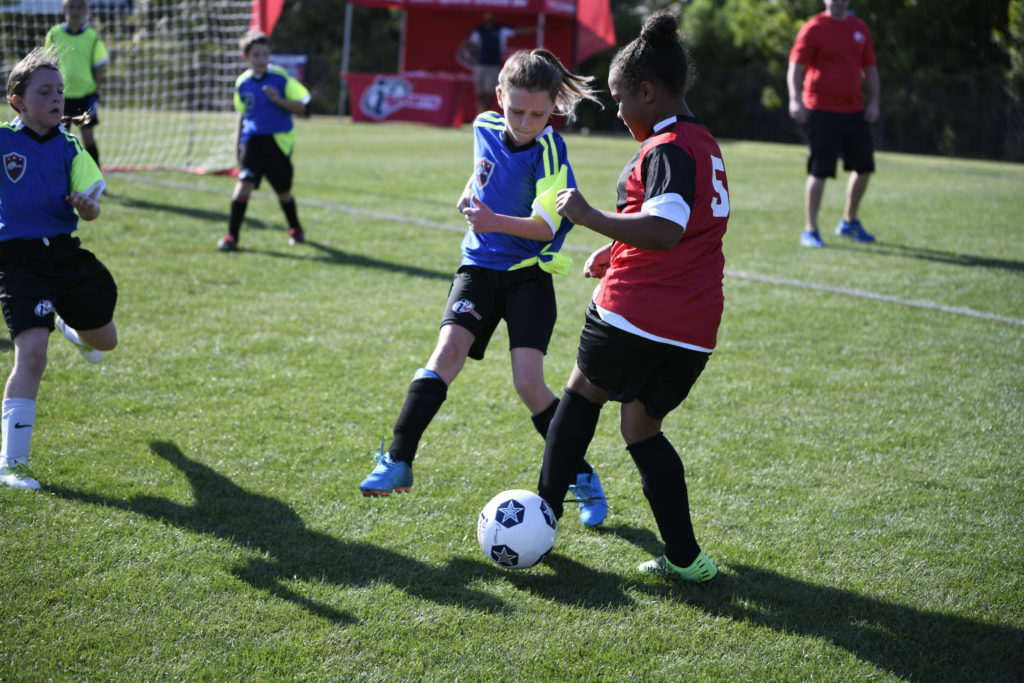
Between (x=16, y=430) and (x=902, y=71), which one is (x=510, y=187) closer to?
(x=16, y=430)

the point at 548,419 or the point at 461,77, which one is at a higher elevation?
the point at 461,77

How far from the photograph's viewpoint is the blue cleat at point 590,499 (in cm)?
341

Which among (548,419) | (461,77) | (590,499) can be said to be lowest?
(590,499)

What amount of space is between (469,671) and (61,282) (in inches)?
95.3

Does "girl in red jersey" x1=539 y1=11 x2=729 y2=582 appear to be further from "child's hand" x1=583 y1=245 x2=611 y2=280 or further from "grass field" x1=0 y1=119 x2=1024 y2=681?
"grass field" x1=0 y1=119 x2=1024 y2=681

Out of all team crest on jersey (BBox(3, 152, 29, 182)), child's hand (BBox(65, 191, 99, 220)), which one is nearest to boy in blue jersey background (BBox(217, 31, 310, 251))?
team crest on jersey (BBox(3, 152, 29, 182))

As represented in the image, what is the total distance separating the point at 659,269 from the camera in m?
2.80

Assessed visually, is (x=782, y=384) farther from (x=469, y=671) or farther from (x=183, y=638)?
(x=183, y=638)

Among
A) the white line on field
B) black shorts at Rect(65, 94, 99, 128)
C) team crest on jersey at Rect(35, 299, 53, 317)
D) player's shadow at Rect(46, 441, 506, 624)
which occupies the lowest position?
player's shadow at Rect(46, 441, 506, 624)

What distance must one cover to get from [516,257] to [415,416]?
74 cm

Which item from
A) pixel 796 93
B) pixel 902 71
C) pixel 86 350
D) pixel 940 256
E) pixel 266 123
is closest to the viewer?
pixel 86 350

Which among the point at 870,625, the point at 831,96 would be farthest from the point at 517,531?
the point at 831,96

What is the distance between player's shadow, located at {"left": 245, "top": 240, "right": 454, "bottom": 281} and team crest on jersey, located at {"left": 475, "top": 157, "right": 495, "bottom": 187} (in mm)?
3579

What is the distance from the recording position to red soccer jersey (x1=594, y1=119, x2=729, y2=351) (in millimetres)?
2703
